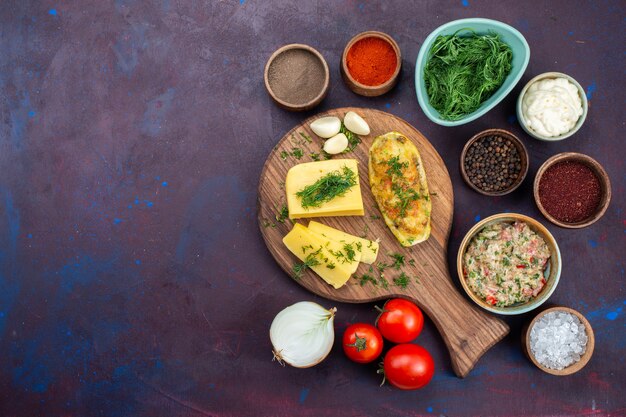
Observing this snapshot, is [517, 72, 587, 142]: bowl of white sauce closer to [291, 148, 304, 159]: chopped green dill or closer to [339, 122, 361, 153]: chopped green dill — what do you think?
[339, 122, 361, 153]: chopped green dill

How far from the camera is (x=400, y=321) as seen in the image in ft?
10.5

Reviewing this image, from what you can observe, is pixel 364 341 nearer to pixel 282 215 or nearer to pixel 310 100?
pixel 282 215

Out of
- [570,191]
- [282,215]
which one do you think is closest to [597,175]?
[570,191]

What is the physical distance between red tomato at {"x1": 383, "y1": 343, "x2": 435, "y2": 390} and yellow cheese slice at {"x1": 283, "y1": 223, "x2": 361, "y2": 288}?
56cm

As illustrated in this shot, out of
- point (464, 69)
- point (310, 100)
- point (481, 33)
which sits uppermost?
point (481, 33)

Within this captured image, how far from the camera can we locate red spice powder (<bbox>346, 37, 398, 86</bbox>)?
3.38 metres

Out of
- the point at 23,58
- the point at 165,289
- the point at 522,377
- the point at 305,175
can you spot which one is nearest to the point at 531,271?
the point at 522,377

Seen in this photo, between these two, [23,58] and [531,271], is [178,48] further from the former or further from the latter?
[531,271]

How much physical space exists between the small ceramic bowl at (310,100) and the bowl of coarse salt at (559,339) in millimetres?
1987

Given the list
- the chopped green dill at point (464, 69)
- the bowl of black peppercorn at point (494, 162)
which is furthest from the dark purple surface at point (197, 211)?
the chopped green dill at point (464, 69)

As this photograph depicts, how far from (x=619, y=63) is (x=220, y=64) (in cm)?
280

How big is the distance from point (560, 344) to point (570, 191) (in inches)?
38.8

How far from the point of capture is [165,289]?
11.8ft

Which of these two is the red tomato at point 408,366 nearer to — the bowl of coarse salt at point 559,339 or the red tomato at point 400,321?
the red tomato at point 400,321
